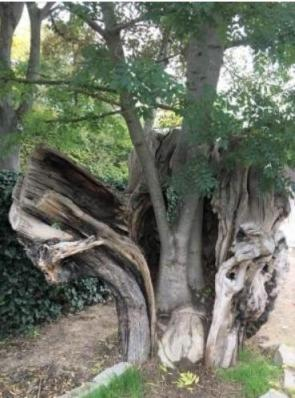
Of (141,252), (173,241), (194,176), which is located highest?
(194,176)

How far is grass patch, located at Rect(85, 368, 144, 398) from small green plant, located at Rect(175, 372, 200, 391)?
11.3 inches

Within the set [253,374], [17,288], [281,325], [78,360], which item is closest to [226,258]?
[253,374]

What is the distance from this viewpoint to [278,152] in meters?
3.38

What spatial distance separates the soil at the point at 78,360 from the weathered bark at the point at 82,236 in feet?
1.00

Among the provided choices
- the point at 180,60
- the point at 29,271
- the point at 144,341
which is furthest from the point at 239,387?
the point at 180,60

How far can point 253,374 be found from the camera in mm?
3826

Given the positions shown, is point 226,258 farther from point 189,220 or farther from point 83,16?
point 83,16

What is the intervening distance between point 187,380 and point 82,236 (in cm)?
135

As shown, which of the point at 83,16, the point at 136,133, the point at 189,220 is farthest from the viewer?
the point at 189,220

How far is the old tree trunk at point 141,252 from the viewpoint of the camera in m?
3.63

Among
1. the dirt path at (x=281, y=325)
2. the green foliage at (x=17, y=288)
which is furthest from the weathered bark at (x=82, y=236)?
A: the dirt path at (x=281, y=325)

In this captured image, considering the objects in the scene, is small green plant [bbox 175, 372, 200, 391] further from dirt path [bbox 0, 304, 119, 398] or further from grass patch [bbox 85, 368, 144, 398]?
dirt path [bbox 0, 304, 119, 398]

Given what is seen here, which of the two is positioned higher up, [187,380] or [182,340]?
[182,340]

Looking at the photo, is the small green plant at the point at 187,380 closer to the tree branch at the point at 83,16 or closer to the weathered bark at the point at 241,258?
the weathered bark at the point at 241,258
